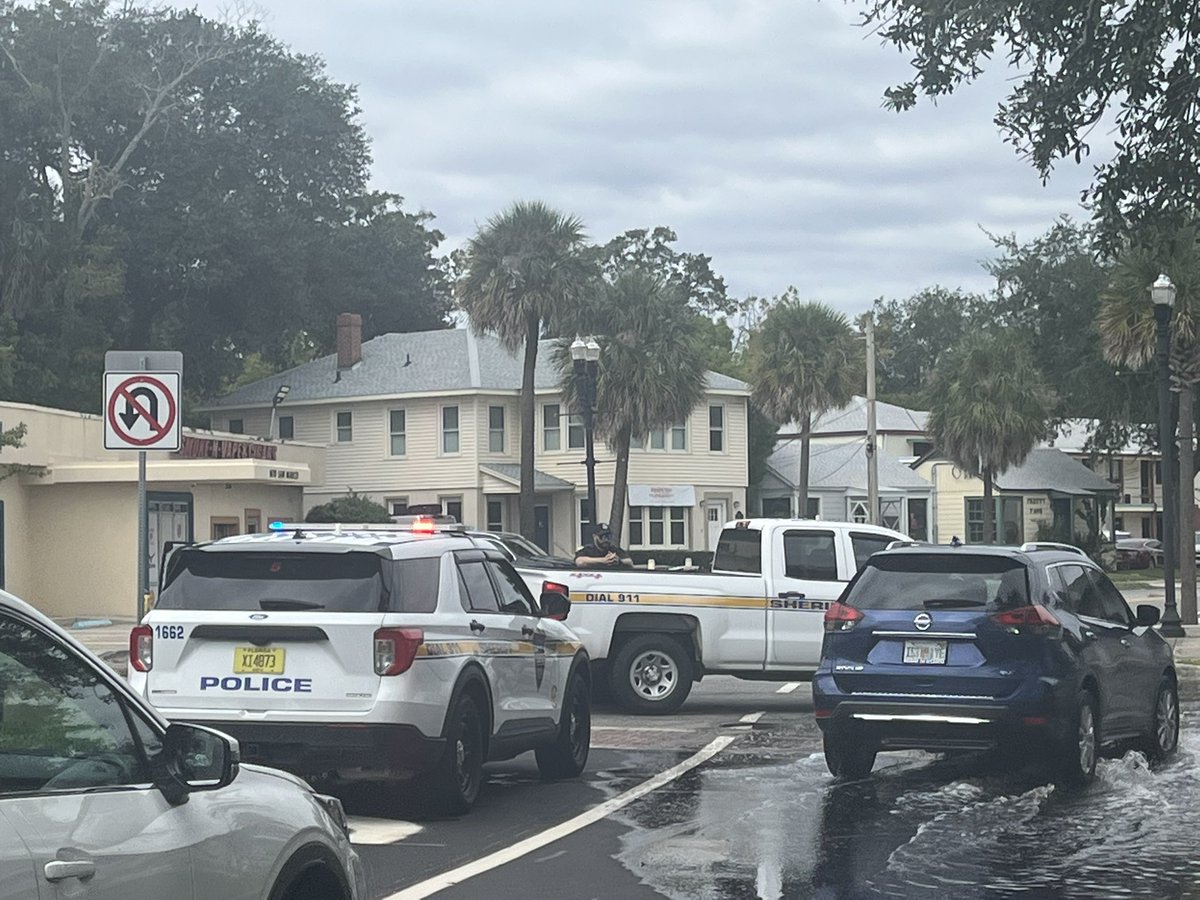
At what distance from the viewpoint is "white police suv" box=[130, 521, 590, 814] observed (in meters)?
10.9

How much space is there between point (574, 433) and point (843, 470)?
1911 cm

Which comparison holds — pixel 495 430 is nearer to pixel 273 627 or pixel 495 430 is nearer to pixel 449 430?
pixel 449 430

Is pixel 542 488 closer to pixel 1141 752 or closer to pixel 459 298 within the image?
pixel 459 298

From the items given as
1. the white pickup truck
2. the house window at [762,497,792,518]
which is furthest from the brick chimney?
the white pickup truck

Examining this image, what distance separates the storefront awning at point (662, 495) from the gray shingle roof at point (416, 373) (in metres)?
3.71

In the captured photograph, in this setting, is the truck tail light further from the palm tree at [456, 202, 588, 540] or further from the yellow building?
the palm tree at [456, 202, 588, 540]

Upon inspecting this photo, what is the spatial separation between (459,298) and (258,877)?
163 ft

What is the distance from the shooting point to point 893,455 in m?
82.7

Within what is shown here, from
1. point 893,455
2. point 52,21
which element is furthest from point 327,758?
point 893,455

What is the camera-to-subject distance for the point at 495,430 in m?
61.5

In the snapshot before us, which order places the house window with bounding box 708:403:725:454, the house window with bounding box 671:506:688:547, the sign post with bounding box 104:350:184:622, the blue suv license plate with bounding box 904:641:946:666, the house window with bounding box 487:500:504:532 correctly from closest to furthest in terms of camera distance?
the blue suv license plate with bounding box 904:641:946:666 < the sign post with bounding box 104:350:184:622 < the house window with bounding box 487:500:504:532 < the house window with bounding box 671:506:688:547 < the house window with bounding box 708:403:725:454

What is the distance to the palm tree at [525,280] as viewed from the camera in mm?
53281

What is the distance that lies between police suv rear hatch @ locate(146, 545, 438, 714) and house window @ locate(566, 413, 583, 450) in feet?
163

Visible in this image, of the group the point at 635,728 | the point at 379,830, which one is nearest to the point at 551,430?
the point at 635,728
